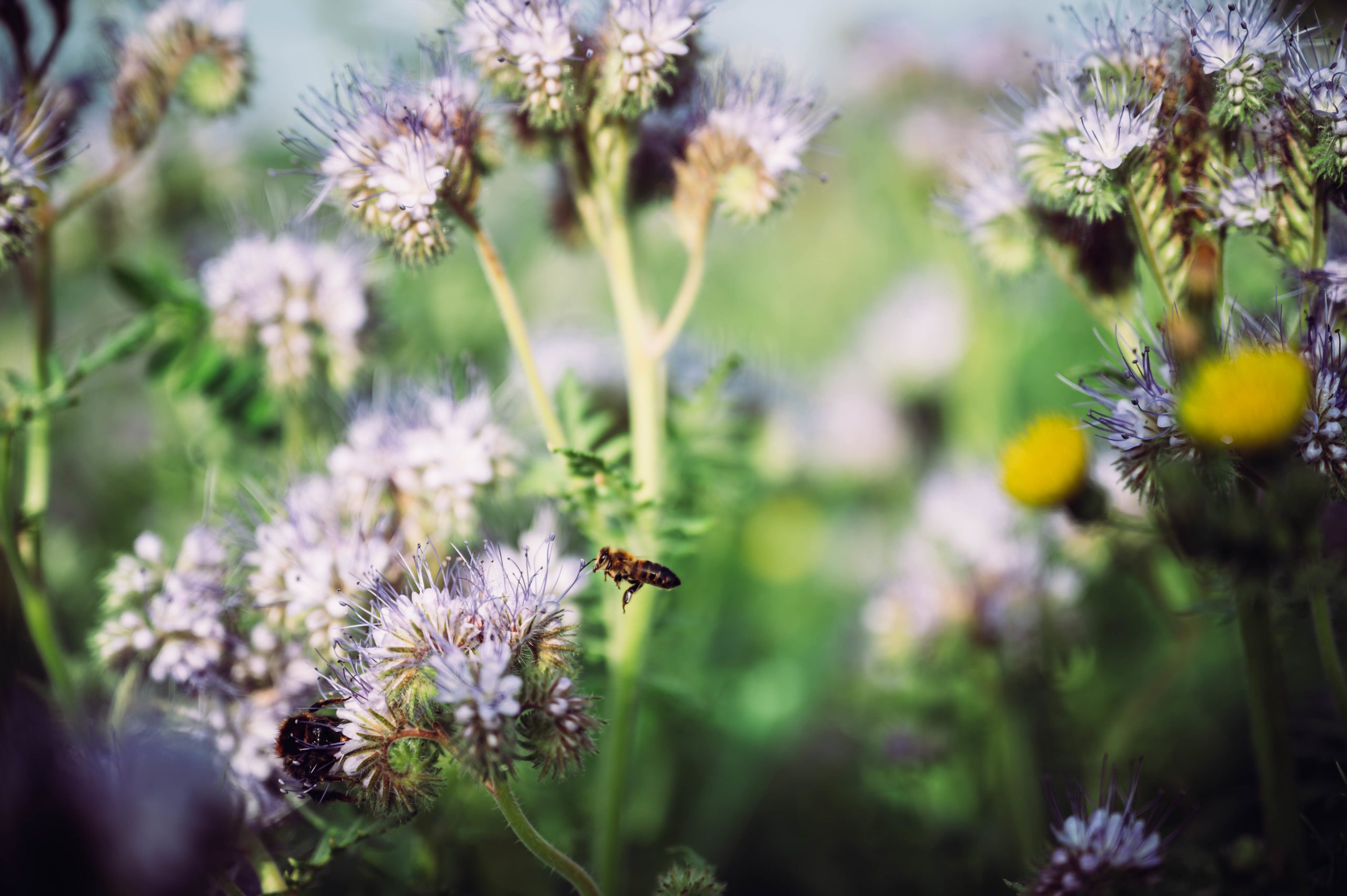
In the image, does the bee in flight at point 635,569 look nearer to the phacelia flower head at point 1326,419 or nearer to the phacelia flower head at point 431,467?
the phacelia flower head at point 431,467

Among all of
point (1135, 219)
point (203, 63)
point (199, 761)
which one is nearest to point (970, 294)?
point (1135, 219)

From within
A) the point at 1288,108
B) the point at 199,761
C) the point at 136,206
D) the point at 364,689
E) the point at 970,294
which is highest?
the point at 970,294

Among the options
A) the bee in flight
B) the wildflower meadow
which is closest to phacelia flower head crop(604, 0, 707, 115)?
the wildflower meadow

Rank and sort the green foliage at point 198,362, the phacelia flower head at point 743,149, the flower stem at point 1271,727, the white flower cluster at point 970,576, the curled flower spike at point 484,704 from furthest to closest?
1. the white flower cluster at point 970,576
2. the green foliage at point 198,362
3. the phacelia flower head at point 743,149
4. the flower stem at point 1271,727
5. the curled flower spike at point 484,704

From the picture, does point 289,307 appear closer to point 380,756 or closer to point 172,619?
point 172,619

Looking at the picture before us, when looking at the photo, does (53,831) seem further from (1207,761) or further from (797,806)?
(1207,761)

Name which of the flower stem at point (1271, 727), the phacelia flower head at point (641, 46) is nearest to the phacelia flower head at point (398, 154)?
the phacelia flower head at point (641, 46)
